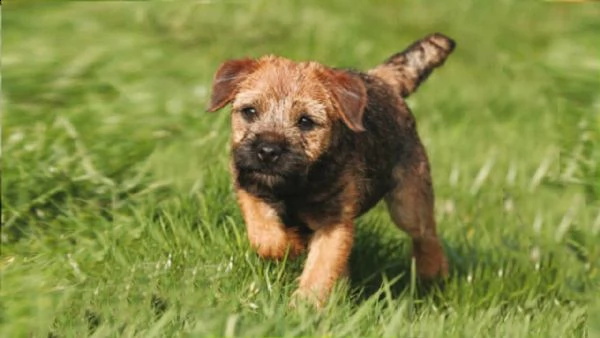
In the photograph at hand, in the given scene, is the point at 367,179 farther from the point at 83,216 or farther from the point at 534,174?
the point at 534,174

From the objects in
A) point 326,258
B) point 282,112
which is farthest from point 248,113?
point 326,258

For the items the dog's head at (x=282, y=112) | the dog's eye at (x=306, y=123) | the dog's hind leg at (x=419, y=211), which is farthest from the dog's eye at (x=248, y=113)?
the dog's hind leg at (x=419, y=211)

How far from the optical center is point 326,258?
5309 millimetres

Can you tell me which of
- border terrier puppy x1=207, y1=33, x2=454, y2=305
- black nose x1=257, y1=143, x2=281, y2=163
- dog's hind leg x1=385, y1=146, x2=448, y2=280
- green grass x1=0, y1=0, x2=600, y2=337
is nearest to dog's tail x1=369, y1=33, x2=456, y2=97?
dog's hind leg x1=385, y1=146, x2=448, y2=280

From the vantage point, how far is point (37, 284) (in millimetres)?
4551

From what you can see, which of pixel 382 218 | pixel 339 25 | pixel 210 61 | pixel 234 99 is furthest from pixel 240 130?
pixel 339 25

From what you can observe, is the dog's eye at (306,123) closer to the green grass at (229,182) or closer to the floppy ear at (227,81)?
the floppy ear at (227,81)

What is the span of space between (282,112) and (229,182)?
111 cm

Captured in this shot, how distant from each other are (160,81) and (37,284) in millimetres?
4540

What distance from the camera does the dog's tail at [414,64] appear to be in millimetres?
6450

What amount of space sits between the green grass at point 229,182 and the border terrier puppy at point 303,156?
0.56ft

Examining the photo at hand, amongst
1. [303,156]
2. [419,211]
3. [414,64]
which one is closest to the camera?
[303,156]

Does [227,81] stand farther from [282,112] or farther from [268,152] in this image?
[268,152]

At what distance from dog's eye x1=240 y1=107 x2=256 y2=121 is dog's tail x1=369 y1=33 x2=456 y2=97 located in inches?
51.8
